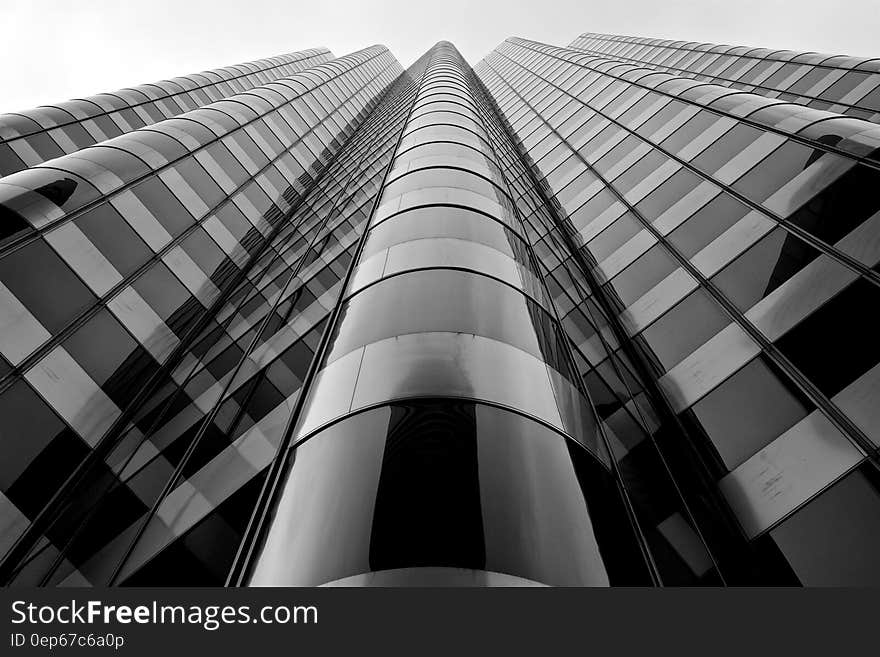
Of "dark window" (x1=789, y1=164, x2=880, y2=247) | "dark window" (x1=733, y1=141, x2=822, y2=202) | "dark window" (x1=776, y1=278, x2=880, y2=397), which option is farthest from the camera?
"dark window" (x1=733, y1=141, x2=822, y2=202)

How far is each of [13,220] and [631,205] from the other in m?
17.3

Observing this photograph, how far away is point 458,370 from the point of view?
23.8 ft

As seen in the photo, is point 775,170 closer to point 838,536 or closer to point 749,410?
point 749,410

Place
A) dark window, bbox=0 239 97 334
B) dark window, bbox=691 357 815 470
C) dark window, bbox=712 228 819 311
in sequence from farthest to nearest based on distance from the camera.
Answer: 1. dark window, bbox=0 239 97 334
2. dark window, bbox=712 228 819 311
3. dark window, bbox=691 357 815 470

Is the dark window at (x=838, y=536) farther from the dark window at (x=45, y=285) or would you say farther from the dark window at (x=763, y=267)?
the dark window at (x=45, y=285)

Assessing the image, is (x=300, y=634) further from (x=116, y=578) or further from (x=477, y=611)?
(x=116, y=578)

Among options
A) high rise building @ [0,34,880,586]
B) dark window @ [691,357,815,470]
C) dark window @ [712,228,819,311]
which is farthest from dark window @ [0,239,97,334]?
dark window @ [712,228,819,311]

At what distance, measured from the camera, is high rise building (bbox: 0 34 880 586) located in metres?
6.01

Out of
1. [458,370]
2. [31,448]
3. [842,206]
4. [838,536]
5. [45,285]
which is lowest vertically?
[838,536]

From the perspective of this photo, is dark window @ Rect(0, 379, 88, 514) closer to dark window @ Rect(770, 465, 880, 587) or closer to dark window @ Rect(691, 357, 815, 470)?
dark window @ Rect(691, 357, 815, 470)

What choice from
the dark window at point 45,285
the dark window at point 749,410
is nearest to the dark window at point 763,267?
the dark window at point 749,410

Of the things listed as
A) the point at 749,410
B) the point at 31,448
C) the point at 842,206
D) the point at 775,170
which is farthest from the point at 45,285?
the point at 775,170

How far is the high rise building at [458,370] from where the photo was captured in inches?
237

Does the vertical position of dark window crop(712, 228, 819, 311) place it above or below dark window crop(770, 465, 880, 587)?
above
